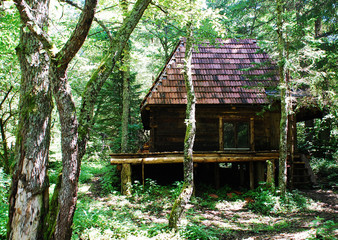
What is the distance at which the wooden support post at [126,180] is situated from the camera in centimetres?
955

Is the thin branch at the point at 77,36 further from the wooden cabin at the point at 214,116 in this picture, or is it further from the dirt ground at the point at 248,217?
the wooden cabin at the point at 214,116

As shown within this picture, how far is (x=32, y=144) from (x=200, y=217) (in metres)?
5.33

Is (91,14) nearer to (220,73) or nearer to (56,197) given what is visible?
(56,197)

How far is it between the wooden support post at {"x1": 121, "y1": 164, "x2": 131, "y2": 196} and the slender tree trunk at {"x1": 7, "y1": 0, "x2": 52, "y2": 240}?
5495 millimetres

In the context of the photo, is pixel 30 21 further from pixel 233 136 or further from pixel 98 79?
pixel 233 136

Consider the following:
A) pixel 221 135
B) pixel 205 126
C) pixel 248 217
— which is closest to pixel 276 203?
pixel 248 217

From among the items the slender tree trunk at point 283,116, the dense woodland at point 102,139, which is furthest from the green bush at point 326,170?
the slender tree trunk at point 283,116

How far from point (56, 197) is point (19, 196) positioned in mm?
579

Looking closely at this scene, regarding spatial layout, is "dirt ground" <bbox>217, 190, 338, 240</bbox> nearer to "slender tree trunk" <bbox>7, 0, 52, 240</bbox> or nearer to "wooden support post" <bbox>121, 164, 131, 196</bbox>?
"wooden support post" <bbox>121, 164, 131, 196</bbox>

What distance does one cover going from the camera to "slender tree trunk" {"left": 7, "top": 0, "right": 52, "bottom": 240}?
400 cm

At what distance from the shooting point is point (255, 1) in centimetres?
1819

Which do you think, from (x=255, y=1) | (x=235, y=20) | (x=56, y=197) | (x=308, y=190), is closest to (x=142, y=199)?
(x=56, y=197)

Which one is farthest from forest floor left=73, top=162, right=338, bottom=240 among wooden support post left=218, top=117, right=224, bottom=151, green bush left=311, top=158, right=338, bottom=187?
wooden support post left=218, top=117, right=224, bottom=151

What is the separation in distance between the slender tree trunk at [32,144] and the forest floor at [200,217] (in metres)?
1.62
